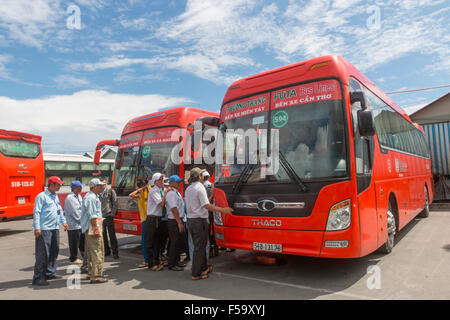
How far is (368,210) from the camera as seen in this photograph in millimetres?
5141

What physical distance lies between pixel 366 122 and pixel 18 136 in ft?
40.1

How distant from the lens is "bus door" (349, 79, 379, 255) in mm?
4906

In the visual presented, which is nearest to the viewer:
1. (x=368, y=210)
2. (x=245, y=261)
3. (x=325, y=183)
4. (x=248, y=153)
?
(x=325, y=183)

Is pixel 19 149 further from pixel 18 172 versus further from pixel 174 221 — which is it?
pixel 174 221

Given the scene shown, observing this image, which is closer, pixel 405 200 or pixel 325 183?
pixel 325 183

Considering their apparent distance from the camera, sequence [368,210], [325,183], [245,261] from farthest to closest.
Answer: [245,261] → [368,210] → [325,183]

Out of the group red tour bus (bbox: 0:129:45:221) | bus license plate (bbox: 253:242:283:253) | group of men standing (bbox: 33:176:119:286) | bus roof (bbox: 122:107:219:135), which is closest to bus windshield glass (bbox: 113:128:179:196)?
bus roof (bbox: 122:107:219:135)

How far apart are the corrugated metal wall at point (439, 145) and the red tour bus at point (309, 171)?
10869mm
